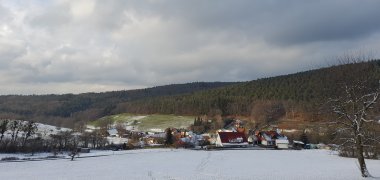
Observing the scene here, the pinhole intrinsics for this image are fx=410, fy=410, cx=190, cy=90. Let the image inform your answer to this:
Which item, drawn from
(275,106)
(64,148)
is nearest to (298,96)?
(275,106)

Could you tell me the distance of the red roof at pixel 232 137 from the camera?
368ft

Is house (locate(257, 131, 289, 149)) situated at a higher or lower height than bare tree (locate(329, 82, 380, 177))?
lower

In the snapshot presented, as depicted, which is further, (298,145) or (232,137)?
(232,137)

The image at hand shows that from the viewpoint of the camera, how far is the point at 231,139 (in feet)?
369

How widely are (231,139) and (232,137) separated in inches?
43.3

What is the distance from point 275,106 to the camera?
192 meters

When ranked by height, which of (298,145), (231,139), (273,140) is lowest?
(298,145)

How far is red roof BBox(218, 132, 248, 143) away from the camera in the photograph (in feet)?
368

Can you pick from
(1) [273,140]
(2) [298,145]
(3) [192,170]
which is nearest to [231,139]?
(1) [273,140]

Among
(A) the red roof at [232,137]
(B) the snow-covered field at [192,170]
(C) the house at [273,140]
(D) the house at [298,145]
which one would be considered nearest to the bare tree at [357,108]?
(B) the snow-covered field at [192,170]

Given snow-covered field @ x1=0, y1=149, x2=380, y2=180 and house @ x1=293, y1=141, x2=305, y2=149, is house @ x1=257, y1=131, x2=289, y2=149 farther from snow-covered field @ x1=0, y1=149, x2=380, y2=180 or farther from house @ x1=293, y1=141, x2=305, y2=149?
snow-covered field @ x1=0, y1=149, x2=380, y2=180

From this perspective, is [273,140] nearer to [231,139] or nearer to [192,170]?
[231,139]

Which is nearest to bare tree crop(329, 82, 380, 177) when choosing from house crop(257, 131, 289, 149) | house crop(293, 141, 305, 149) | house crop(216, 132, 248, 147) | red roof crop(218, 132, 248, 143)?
house crop(293, 141, 305, 149)

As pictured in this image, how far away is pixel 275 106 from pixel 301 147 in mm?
84370
